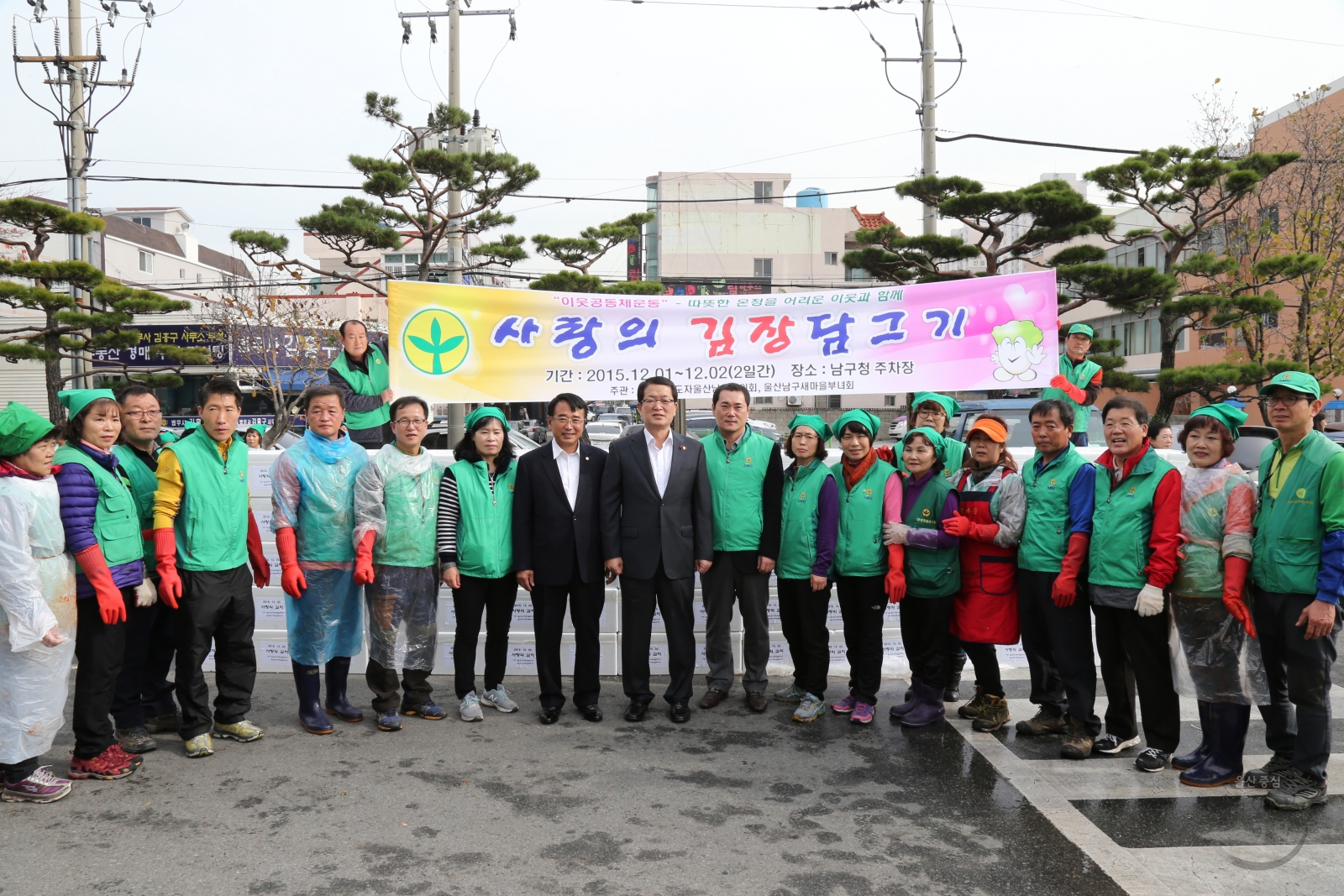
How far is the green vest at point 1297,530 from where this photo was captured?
140 inches

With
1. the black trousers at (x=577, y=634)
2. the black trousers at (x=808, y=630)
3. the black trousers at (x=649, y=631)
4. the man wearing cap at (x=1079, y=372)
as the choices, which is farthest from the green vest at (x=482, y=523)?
the man wearing cap at (x=1079, y=372)

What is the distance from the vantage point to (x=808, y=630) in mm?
4934

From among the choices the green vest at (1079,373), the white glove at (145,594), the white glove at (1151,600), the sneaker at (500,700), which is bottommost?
the sneaker at (500,700)

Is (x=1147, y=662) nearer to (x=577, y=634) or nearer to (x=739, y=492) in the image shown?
(x=739, y=492)

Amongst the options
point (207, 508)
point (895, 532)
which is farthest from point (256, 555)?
point (895, 532)

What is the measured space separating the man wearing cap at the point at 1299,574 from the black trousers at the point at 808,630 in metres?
1.97

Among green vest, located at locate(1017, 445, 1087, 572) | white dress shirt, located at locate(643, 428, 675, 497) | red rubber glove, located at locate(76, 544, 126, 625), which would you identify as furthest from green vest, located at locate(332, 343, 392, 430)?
green vest, located at locate(1017, 445, 1087, 572)

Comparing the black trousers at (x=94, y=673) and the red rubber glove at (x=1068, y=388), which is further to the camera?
the red rubber glove at (x=1068, y=388)

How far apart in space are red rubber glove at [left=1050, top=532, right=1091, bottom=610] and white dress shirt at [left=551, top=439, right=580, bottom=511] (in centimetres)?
239

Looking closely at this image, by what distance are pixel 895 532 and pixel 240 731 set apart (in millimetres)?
3355

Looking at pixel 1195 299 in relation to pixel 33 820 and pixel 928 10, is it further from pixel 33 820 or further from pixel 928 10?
pixel 33 820

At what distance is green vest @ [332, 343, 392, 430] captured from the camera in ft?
18.7

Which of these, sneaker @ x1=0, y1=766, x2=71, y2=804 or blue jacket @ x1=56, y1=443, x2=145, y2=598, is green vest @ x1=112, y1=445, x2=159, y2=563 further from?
sneaker @ x1=0, y1=766, x2=71, y2=804

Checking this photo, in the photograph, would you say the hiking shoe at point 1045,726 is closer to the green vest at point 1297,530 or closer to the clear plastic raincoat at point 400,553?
the green vest at point 1297,530
